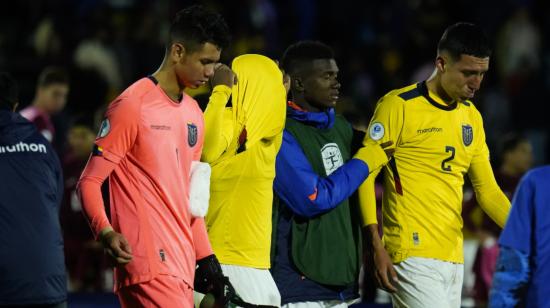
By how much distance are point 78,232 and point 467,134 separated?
5601 mm

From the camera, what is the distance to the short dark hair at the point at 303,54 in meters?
6.13

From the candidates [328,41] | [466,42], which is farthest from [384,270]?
[328,41]

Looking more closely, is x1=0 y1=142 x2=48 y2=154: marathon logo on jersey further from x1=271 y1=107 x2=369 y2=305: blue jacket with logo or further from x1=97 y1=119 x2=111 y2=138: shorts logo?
x1=271 y1=107 x2=369 y2=305: blue jacket with logo

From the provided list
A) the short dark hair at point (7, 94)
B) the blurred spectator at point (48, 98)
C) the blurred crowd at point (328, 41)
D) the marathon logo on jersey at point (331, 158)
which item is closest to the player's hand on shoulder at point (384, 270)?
the marathon logo on jersey at point (331, 158)

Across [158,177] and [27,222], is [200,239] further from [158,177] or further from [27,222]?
[27,222]

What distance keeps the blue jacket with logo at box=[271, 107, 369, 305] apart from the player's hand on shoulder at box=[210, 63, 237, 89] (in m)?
0.61

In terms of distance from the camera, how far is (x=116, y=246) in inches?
185

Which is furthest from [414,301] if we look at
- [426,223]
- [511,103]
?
Answer: [511,103]

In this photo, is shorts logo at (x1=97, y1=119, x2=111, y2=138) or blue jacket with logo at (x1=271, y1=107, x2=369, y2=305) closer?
shorts logo at (x1=97, y1=119, x2=111, y2=138)

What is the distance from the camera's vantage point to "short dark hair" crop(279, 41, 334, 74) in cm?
613

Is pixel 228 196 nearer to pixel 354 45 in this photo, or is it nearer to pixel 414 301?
pixel 414 301

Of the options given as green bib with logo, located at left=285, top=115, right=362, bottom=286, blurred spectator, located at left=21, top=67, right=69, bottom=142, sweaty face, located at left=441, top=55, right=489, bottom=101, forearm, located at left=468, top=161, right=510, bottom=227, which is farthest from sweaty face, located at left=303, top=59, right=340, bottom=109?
blurred spectator, located at left=21, top=67, right=69, bottom=142

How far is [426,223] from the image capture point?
6086 mm

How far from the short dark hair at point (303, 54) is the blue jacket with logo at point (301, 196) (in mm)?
254
